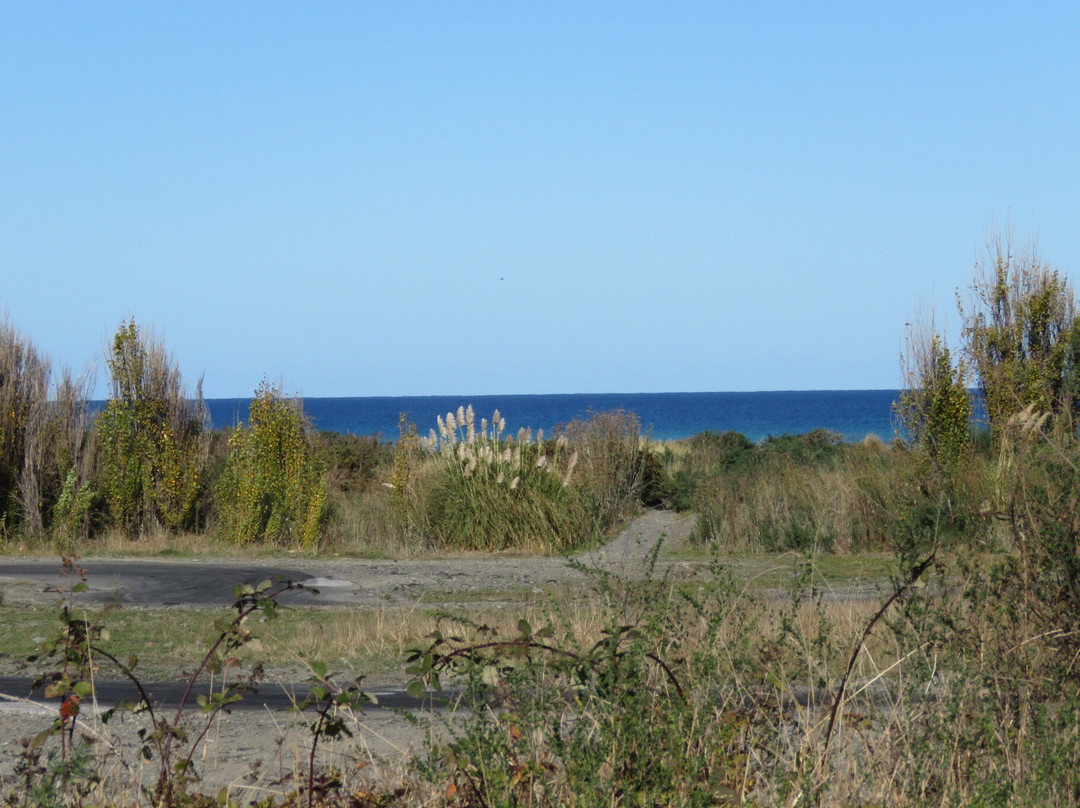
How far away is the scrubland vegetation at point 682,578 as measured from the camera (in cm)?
367

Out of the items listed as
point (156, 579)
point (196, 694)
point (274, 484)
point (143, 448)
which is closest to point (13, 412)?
point (143, 448)

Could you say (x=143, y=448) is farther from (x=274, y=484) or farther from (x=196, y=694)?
(x=196, y=694)

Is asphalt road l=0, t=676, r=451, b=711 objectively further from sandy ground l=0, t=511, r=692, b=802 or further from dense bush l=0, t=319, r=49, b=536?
dense bush l=0, t=319, r=49, b=536

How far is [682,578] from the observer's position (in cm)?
816

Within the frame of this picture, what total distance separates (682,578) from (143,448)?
15.0 m

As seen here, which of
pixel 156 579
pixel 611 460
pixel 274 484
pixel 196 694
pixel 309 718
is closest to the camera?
pixel 309 718

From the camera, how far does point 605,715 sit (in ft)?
11.8

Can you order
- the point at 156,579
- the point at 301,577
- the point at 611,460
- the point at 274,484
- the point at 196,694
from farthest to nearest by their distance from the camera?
the point at 611,460
the point at 274,484
the point at 301,577
the point at 156,579
the point at 196,694

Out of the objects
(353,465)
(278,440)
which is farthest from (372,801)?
(353,465)

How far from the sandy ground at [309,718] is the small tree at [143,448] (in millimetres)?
3575

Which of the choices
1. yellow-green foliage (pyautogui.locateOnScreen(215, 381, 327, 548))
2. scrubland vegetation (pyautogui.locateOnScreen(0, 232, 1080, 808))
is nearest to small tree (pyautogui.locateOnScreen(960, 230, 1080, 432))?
scrubland vegetation (pyautogui.locateOnScreen(0, 232, 1080, 808))

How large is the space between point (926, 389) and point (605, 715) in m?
19.2

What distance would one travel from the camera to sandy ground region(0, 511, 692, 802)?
462cm

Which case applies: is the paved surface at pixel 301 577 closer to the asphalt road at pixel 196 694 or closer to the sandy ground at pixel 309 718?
the sandy ground at pixel 309 718
